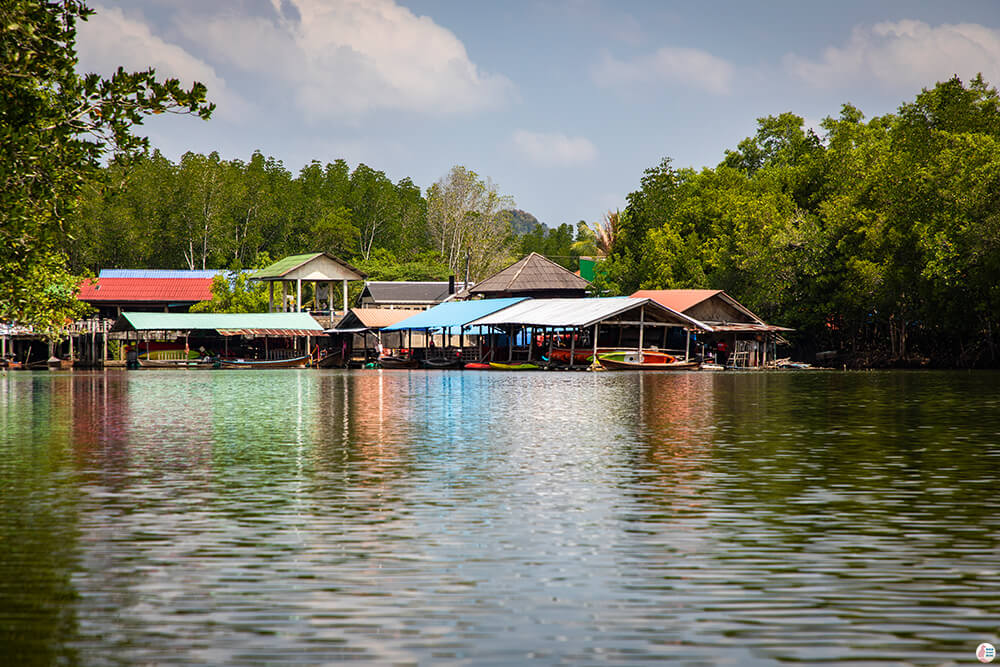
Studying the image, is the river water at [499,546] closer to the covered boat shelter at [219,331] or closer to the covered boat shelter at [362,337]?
the covered boat shelter at [219,331]

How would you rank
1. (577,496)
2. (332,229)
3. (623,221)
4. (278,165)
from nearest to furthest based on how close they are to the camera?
1. (577,496)
2. (623,221)
3. (332,229)
4. (278,165)

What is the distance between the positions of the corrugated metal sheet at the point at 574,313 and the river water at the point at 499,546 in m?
41.4

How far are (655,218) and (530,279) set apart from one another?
39.9ft

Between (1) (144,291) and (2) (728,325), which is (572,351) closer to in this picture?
(2) (728,325)

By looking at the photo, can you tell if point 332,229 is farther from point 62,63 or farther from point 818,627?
point 818,627

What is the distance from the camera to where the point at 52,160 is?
72.8 ft

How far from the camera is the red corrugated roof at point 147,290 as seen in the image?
96000 millimetres

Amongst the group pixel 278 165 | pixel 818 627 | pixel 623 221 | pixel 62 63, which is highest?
pixel 278 165

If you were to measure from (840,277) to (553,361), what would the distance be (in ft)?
63.9

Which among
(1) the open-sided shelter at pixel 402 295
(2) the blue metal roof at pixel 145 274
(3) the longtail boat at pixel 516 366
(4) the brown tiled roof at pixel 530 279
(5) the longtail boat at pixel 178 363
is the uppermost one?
(2) the blue metal roof at pixel 145 274

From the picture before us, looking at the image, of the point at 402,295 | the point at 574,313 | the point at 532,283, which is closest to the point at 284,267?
the point at 402,295

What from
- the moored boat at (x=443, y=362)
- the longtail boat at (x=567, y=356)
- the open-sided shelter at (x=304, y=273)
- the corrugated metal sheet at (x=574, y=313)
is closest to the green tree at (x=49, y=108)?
the corrugated metal sheet at (x=574, y=313)

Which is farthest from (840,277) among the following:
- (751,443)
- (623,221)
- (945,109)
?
(751,443)

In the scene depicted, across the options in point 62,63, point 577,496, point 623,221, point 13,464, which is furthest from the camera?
point 623,221
